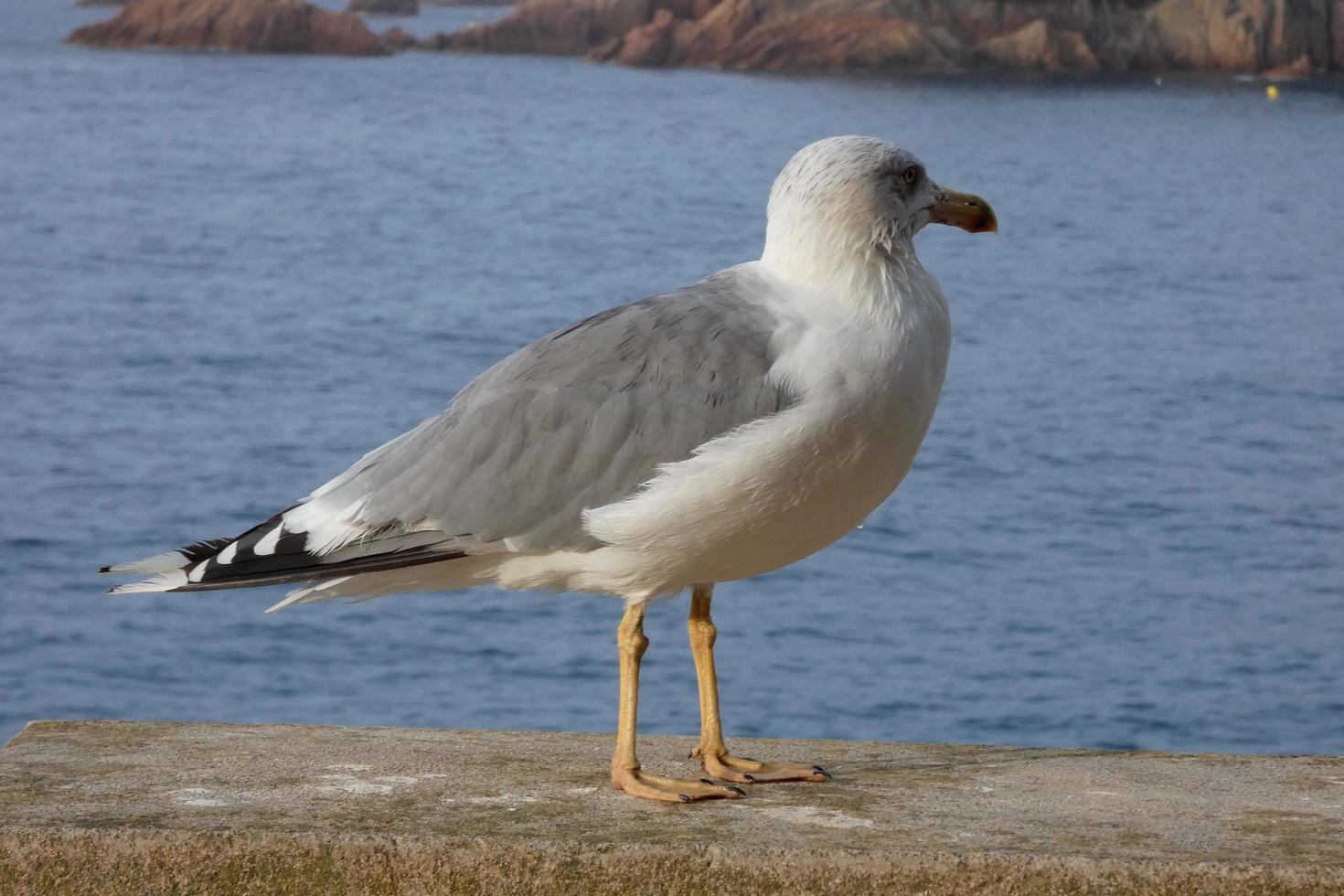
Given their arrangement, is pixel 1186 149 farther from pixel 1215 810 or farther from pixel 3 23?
pixel 3 23

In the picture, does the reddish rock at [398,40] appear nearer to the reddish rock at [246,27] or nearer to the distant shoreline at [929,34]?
the reddish rock at [246,27]

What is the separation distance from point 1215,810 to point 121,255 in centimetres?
3582

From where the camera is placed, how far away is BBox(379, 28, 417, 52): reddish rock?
186 feet

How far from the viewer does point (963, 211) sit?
3479mm

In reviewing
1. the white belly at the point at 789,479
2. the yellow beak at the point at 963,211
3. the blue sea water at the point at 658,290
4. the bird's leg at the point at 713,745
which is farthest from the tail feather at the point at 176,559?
the blue sea water at the point at 658,290

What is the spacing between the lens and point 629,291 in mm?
29828

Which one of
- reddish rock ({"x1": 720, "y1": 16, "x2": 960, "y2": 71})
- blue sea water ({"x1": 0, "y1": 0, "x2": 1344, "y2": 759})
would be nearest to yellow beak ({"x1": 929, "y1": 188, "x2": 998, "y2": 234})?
blue sea water ({"x1": 0, "y1": 0, "x2": 1344, "y2": 759})

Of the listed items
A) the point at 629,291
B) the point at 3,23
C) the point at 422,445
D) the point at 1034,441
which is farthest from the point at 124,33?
the point at 422,445

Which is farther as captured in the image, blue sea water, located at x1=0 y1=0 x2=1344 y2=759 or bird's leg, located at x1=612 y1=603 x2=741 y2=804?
blue sea water, located at x1=0 y1=0 x2=1344 y2=759

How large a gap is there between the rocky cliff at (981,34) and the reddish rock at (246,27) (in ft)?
32.4

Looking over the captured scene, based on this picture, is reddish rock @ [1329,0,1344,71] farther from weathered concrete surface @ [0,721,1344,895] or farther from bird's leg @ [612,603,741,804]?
bird's leg @ [612,603,741,804]

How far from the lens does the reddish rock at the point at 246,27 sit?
5359 cm

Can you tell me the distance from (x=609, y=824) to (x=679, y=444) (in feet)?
2.32

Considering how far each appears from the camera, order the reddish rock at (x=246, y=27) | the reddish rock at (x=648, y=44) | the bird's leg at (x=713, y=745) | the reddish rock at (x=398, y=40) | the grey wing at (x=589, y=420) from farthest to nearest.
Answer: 1. the reddish rock at (x=398, y=40)
2. the reddish rock at (x=246, y=27)
3. the reddish rock at (x=648, y=44)
4. the bird's leg at (x=713, y=745)
5. the grey wing at (x=589, y=420)
